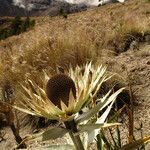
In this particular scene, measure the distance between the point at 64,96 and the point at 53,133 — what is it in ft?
0.60

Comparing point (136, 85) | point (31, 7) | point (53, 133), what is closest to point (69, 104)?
point (53, 133)

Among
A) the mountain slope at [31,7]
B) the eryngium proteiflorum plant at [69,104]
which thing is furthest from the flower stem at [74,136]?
→ the mountain slope at [31,7]

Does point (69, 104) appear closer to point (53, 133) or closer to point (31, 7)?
point (53, 133)

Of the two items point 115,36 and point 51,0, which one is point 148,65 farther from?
point 51,0

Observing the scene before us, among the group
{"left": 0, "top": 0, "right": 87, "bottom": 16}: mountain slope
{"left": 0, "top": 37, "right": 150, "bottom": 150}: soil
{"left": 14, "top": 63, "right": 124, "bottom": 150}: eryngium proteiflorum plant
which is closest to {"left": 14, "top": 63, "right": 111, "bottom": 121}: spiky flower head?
{"left": 14, "top": 63, "right": 124, "bottom": 150}: eryngium proteiflorum plant

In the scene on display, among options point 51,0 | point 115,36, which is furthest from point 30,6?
point 115,36

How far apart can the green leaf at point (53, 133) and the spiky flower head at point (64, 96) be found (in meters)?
0.05

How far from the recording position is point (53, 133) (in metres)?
1.63

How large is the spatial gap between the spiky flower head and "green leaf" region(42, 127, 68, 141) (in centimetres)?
5

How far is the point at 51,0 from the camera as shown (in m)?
135

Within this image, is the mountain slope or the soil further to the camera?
the mountain slope

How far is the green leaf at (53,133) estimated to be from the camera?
5.27 feet

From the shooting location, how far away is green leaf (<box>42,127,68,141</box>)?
1608 millimetres

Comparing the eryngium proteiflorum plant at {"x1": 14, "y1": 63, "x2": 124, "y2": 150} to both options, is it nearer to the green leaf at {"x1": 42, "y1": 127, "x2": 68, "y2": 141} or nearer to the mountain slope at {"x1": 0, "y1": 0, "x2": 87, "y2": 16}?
the green leaf at {"x1": 42, "y1": 127, "x2": 68, "y2": 141}
